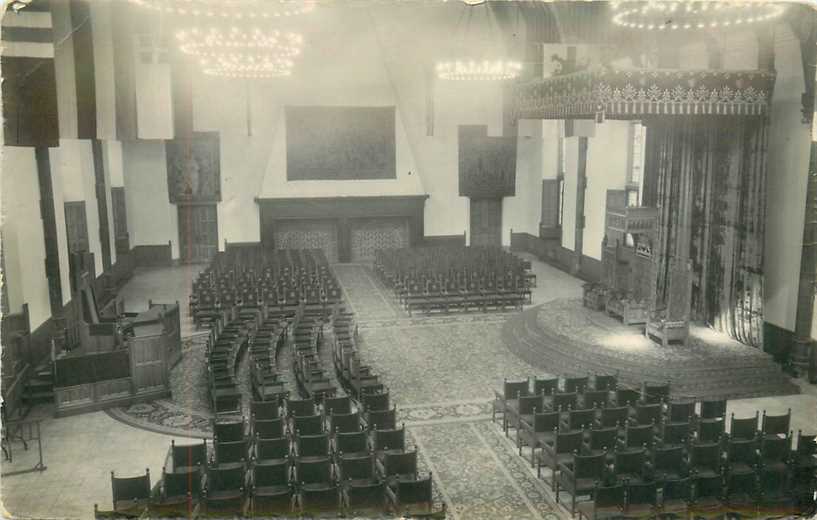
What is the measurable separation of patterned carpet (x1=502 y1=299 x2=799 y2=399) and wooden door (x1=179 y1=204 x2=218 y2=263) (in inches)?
533

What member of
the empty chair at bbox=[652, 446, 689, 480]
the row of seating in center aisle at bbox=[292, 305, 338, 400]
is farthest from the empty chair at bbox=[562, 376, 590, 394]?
the row of seating in center aisle at bbox=[292, 305, 338, 400]

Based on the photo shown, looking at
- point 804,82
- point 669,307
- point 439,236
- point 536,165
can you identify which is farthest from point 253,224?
point 804,82

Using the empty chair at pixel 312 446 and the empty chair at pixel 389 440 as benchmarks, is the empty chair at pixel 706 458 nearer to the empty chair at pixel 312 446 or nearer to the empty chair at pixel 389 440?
the empty chair at pixel 389 440

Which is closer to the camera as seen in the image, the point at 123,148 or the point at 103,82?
the point at 103,82

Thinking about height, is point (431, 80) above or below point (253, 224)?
above

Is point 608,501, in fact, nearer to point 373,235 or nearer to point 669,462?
point 669,462

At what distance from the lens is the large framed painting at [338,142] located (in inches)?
974

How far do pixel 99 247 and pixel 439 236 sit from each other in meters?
12.1

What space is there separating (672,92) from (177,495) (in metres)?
9.80

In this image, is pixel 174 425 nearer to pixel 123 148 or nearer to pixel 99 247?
pixel 99 247

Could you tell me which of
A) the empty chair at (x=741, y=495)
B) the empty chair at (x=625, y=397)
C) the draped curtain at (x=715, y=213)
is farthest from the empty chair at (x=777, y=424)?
the draped curtain at (x=715, y=213)

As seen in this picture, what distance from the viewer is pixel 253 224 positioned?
25.4 metres

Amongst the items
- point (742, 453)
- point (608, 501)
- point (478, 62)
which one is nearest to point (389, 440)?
point (608, 501)

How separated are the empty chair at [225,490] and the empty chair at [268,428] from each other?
1.30 m
